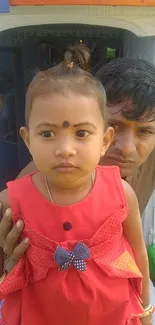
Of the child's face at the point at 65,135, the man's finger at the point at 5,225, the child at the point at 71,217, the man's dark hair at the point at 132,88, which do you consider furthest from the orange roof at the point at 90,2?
the man's finger at the point at 5,225

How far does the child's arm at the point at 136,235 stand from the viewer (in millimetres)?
1174

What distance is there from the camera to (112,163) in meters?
1.49

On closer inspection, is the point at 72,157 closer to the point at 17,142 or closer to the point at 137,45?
the point at 137,45

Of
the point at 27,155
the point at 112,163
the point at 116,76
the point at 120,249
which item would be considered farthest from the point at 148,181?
the point at 27,155

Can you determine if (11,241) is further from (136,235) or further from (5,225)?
(136,235)

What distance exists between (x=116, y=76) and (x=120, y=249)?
631mm

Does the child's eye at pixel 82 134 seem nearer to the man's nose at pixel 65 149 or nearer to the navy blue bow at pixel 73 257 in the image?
the man's nose at pixel 65 149

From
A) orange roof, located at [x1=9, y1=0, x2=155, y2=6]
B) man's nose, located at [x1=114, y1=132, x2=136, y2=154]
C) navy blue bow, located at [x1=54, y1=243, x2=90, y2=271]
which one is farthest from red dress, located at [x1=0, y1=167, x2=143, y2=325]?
orange roof, located at [x1=9, y1=0, x2=155, y2=6]

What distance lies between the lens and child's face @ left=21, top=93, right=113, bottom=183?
0.98 metres

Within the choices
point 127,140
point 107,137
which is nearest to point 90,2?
point 127,140

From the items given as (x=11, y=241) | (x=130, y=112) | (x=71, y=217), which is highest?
(x=130, y=112)

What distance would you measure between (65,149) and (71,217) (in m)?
0.20

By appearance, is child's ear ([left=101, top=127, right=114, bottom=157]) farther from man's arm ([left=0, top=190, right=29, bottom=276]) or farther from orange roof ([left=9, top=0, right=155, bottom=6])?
orange roof ([left=9, top=0, right=155, bottom=6])

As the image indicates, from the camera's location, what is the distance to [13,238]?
1192 mm
